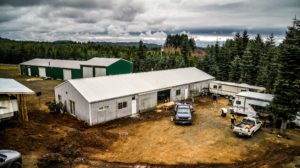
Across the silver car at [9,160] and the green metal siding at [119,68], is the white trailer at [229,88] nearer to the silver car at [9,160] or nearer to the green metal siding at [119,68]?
the green metal siding at [119,68]

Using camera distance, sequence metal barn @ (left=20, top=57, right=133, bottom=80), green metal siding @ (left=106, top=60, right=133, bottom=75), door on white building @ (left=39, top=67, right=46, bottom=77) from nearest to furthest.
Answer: green metal siding @ (left=106, top=60, right=133, bottom=75), metal barn @ (left=20, top=57, right=133, bottom=80), door on white building @ (left=39, top=67, right=46, bottom=77)

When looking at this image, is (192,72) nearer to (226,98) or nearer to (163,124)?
(226,98)

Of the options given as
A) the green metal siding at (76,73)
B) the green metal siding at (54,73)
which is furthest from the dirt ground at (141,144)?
the green metal siding at (54,73)

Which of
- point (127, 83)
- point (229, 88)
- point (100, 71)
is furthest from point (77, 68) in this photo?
point (229, 88)

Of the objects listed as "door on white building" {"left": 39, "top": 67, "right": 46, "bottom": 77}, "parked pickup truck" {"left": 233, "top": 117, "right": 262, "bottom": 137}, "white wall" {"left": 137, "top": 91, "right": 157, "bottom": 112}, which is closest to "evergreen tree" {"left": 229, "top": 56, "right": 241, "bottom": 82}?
"white wall" {"left": 137, "top": 91, "right": 157, "bottom": 112}

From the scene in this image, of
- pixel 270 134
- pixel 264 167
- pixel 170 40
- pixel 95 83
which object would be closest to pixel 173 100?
pixel 95 83

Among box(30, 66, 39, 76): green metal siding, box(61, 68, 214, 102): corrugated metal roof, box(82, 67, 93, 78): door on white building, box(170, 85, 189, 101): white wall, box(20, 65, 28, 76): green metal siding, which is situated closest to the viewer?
box(61, 68, 214, 102): corrugated metal roof

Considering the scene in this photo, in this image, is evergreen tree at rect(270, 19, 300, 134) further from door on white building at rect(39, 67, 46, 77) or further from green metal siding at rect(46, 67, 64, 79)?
door on white building at rect(39, 67, 46, 77)
